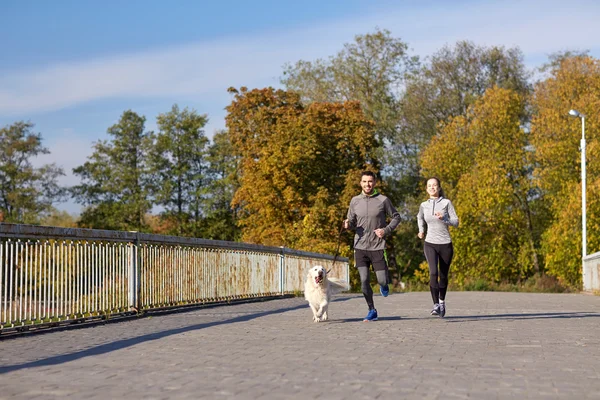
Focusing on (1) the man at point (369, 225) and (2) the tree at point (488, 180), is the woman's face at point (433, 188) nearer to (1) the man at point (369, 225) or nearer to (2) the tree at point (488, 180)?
Answer: (1) the man at point (369, 225)

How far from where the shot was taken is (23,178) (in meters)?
68.7

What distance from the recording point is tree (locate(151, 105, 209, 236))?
227 feet

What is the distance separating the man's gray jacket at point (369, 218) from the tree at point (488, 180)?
37413 millimetres

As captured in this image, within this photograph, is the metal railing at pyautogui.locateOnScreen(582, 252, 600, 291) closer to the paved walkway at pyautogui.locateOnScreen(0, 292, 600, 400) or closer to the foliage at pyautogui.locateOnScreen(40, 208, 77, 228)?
the paved walkway at pyautogui.locateOnScreen(0, 292, 600, 400)

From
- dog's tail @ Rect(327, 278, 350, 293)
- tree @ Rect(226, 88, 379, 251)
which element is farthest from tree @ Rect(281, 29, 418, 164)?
dog's tail @ Rect(327, 278, 350, 293)

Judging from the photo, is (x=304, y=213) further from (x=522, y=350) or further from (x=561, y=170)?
(x=522, y=350)

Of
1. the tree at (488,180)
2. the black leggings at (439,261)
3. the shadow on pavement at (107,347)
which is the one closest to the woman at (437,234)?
the black leggings at (439,261)

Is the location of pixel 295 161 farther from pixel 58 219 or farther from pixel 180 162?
pixel 58 219

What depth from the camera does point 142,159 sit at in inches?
2793

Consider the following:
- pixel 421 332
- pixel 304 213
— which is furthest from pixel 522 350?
pixel 304 213

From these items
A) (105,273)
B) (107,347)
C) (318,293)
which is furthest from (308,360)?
(105,273)

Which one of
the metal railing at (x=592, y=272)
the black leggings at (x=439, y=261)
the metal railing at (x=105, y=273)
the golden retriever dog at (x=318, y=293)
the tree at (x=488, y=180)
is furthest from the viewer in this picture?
the tree at (x=488, y=180)

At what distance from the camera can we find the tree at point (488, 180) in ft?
164

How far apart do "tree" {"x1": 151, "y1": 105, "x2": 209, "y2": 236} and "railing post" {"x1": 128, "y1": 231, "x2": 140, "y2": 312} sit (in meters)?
54.7
